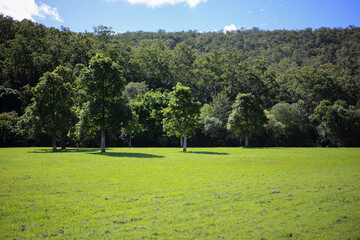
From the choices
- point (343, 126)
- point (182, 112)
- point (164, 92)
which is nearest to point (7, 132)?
point (182, 112)

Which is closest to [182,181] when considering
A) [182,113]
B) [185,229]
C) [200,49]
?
[185,229]

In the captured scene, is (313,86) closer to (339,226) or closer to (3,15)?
(339,226)

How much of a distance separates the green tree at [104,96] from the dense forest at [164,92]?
172 millimetres

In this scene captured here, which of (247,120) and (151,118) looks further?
(151,118)

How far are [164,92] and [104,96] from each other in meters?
41.0

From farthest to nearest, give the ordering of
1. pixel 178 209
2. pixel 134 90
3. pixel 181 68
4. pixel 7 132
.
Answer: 1. pixel 181 68
2. pixel 134 90
3. pixel 7 132
4. pixel 178 209

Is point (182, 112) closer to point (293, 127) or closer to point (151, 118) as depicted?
point (151, 118)

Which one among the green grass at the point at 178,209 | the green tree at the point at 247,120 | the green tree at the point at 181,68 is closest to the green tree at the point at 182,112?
the green tree at the point at 247,120

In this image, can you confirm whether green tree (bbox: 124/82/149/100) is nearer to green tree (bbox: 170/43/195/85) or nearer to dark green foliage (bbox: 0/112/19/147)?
green tree (bbox: 170/43/195/85)

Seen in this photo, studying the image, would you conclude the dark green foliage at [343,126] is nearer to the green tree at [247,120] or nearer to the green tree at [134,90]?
the green tree at [247,120]

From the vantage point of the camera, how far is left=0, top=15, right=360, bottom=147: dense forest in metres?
46.1

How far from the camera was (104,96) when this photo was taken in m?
43.9

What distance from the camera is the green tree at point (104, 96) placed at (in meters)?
41.9

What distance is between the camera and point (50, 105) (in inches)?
1833
